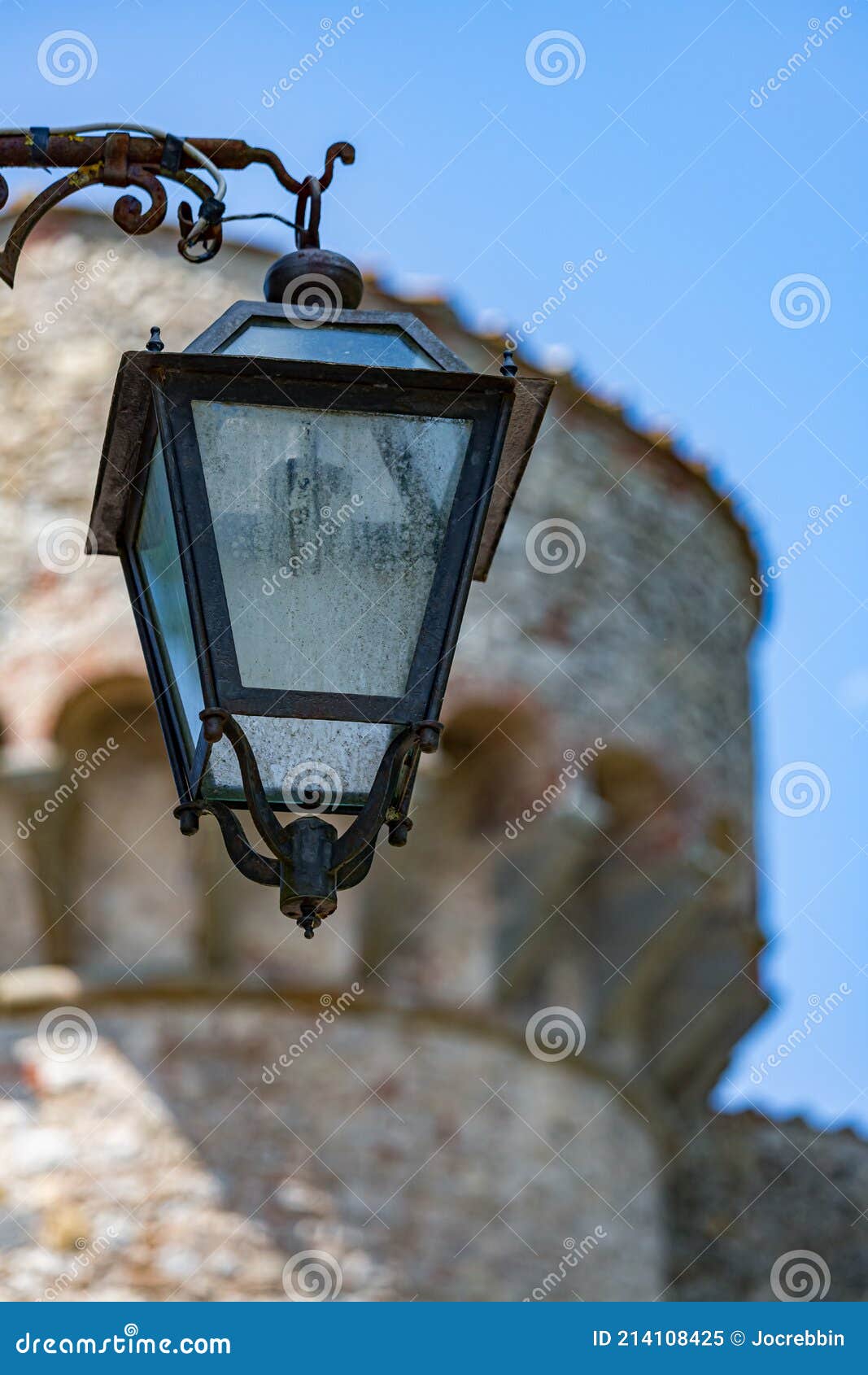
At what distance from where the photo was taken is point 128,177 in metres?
2.78

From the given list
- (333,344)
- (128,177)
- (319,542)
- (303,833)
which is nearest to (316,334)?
(333,344)

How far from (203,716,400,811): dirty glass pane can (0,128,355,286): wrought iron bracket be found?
765 mm

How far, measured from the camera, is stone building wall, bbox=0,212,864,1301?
6.41m

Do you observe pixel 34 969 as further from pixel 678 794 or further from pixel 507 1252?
pixel 678 794

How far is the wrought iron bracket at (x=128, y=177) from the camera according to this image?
2.73 metres

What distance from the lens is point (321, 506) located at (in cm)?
236

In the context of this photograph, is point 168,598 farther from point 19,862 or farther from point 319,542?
point 19,862

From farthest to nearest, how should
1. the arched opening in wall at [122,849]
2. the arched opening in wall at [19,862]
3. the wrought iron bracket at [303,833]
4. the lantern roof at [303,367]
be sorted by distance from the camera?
the arched opening in wall at [122,849] → the arched opening in wall at [19,862] → the lantern roof at [303,367] → the wrought iron bracket at [303,833]

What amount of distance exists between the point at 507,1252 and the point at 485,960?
0.99m

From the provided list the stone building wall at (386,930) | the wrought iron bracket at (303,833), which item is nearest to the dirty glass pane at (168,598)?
the wrought iron bracket at (303,833)

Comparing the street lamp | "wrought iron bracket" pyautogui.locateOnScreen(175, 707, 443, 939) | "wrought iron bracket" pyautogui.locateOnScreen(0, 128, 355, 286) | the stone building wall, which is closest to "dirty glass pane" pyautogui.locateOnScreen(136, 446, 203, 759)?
the street lamp

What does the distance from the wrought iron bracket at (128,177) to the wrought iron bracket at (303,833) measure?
2.65 feet

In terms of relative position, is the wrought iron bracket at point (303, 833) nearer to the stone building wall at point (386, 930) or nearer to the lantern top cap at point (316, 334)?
the lantern top cap at point (316, 334)

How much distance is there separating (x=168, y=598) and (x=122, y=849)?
Result: 4.38 m
